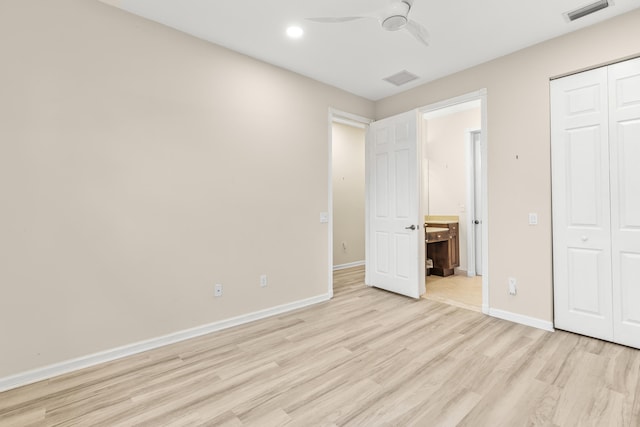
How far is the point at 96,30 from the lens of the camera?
2.39m

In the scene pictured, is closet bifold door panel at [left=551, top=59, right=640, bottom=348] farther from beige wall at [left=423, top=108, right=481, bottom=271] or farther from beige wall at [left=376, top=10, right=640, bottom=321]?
beige wall at [left=423, top=108, right=481, bottom=271]

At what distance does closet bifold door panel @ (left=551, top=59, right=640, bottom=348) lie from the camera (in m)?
2.54

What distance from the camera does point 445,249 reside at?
5.18 m

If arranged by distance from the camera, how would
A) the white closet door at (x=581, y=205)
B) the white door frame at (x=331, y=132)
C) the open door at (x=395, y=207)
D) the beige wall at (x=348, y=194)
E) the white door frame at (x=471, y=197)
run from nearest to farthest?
the white closet door at (x=581, y=205), the open door at (x=395, y=207), the white door frame at (x=331, y=132), the white door frame at (x=471, y=197), the beige wall at (x=348, y=194)

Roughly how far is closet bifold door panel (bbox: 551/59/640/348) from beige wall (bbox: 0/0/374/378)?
2792 mm

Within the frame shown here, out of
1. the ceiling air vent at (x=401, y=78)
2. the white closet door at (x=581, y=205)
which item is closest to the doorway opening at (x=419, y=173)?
A: the ceiling air vent at (x=401, y=78)

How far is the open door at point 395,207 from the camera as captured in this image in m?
3.96

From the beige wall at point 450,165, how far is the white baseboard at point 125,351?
369 centimetres

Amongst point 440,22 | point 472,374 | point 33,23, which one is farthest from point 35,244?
point 440,22

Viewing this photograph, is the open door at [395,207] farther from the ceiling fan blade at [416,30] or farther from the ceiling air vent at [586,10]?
the ceiling air vent at [586,10]

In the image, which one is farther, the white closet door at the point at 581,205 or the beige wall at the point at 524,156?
the beige wall at the point at 524,156

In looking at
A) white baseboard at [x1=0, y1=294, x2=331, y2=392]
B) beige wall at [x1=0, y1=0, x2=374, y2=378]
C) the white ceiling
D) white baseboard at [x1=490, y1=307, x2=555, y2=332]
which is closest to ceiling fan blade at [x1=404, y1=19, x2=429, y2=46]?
the white ceiling

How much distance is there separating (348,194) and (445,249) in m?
2.14

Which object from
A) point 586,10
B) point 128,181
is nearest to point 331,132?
point 128,181
